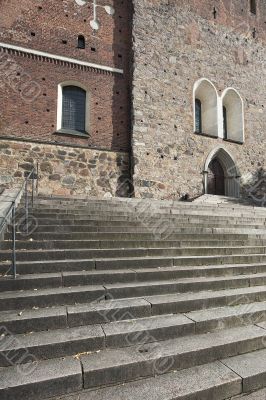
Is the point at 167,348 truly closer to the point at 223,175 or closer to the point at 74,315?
the point at 74,315

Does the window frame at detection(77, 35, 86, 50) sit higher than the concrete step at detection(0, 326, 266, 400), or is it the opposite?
the window frame at detection(77, 35, 86, 50)

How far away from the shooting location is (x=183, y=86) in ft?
48.8

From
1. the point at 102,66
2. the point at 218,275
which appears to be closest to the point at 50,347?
the point at 218,275

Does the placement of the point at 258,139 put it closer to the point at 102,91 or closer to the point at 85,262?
the point at 102,91

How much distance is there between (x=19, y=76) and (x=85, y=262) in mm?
10097

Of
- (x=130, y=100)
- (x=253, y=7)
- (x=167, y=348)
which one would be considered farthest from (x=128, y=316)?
(x=253, y=7)

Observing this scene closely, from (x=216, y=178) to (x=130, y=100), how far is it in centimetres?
588

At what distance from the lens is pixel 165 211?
861 centimetres

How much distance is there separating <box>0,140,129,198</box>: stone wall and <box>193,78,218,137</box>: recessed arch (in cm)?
512

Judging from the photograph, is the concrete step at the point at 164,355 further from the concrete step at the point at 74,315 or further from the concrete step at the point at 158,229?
the concrete step at the point at 158,229

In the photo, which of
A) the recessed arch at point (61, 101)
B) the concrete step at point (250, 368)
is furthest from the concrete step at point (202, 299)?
the recessed arch at point (61, 101)

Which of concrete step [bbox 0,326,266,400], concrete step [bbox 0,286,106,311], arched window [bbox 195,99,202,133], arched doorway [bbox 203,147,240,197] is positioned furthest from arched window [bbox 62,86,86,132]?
concrete step [bbox 0,326,266,400]

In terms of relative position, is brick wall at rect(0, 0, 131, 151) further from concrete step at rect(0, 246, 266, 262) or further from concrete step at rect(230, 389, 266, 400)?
concrete step at rect(230, 389, 266, 400)

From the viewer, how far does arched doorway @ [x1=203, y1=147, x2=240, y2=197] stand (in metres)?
15.8
